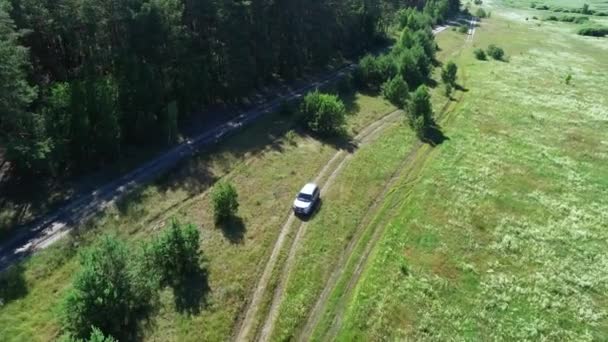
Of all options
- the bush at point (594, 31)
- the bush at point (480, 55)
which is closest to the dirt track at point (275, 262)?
the bush at point (480, 55)

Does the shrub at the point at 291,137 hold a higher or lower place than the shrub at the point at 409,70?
lower

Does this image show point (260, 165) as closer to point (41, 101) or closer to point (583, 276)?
point (41, 101)

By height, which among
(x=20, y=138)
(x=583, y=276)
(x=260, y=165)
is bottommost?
(x=583, y=276)

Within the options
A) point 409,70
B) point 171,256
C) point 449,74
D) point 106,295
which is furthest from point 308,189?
point 449,74

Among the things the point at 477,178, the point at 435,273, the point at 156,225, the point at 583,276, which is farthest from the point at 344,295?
the point at 477,178

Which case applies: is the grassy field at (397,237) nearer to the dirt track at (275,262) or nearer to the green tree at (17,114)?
the dirt track at (275,262)

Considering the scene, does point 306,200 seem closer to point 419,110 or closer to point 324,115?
point 324,115
